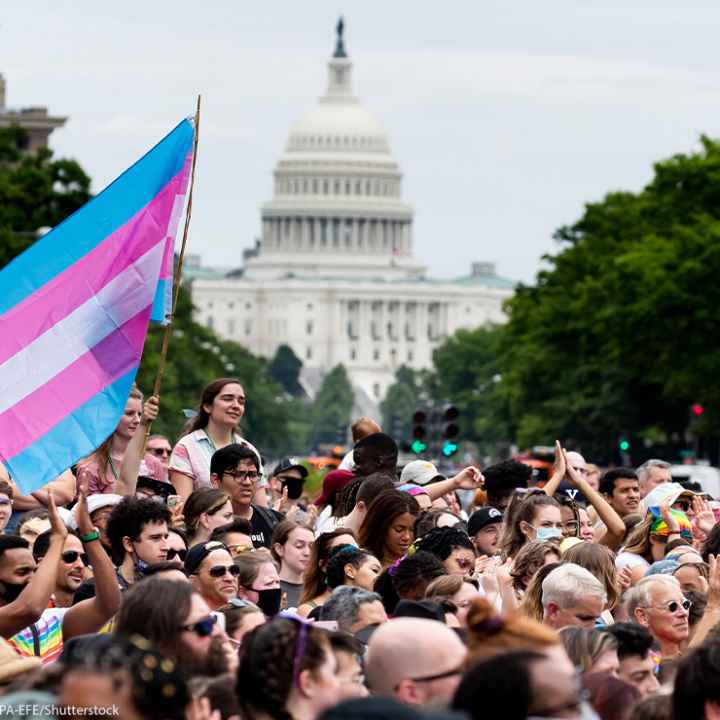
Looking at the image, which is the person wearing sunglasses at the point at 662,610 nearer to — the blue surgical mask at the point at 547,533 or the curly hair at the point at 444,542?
the curly hair at the point at 444,542

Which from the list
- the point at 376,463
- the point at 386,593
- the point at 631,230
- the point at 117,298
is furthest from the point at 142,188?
the point at 631,230

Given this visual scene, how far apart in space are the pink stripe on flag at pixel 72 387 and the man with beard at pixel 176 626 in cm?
443

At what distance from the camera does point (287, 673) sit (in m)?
8.98

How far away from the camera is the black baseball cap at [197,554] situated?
40.5 ft

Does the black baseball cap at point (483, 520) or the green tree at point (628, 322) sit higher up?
the green tree at point (628, 322)

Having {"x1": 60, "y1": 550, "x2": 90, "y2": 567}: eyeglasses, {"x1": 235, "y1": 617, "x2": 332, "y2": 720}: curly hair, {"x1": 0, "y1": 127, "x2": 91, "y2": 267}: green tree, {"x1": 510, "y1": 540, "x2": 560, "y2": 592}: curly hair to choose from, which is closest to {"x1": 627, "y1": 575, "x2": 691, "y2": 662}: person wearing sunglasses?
{"x1": 510, "y1": 540, "x2": 560, "y2": 592}: curly hair

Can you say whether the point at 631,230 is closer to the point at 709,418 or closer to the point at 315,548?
the point at 709,418

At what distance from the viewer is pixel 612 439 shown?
94188 millimetres

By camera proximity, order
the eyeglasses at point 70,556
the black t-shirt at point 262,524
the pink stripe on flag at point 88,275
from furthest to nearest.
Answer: the black t-shirt at point 262,524 → the pink stripe on flag at point 88,275 → the eyeglasses at point 70,556

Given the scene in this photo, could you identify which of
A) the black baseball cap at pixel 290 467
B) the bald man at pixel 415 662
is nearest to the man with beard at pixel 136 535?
the bald man at pixel 415 662

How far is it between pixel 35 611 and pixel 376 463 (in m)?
5.90

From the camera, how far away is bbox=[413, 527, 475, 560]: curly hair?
13805 millimetres

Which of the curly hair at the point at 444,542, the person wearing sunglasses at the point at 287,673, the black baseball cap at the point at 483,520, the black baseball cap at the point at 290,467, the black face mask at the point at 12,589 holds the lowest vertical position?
the person wearing sunglasses at the point at 287,673

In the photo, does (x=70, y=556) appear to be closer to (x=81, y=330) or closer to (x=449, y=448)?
(x=81, y=330)
